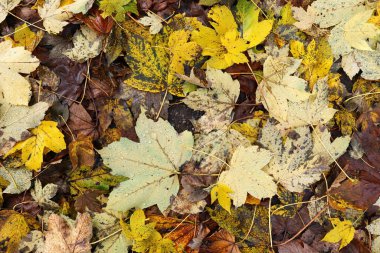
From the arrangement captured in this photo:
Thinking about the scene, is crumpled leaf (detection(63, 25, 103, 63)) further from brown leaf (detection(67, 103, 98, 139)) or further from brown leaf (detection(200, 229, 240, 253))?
brown leaf (detection(200, 229, 240, 253))

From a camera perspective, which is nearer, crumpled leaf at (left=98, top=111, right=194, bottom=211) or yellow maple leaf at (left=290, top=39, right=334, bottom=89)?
crumpled leaf at (left=98, top=111, right=194, bottom=211)

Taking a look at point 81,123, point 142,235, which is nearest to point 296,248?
point 142,235

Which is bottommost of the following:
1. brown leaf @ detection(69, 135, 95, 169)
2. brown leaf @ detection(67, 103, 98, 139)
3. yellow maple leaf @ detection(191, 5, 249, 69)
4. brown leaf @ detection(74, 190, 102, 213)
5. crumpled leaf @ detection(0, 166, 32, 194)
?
brown leaf @ detection(74, 190, 102, 213)

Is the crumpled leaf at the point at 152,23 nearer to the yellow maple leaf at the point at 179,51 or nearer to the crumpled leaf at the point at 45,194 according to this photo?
the yellow maple leaf at the point at 179,51

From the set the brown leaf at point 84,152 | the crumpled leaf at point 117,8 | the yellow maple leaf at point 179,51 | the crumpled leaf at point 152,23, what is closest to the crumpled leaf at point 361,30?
the yellow maple leaf at point 179,51

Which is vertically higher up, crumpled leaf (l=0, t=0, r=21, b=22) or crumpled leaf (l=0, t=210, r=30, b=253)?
crumpled leaf (l=0, t=0, r=21, b=22)

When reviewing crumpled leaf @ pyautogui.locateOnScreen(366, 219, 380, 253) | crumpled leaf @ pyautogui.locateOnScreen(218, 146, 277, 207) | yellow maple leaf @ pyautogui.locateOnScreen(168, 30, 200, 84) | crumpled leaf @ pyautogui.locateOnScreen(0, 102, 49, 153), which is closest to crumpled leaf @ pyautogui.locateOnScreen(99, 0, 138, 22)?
yellow maple leaf @ pyautogui.locateOnScreen(168, 30, 200, 84)
